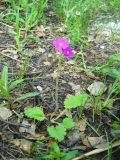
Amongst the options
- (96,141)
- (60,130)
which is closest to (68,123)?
(60,130)

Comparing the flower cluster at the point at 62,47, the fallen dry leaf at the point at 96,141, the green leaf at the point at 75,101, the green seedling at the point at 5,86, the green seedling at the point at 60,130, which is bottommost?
the fallen dry leaf at the point at 96,141

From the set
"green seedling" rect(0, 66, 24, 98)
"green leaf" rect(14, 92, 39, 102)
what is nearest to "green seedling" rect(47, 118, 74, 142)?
"green leaf" rect(14, 92, 39, 102)

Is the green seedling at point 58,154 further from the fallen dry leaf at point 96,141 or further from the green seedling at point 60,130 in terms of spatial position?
the fallen dry leaf at point 96,141

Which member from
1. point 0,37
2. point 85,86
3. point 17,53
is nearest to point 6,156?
point 85,86

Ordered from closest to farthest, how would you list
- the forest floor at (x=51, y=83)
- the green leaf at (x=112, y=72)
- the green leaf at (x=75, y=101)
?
the forest floor at (x=51, y=83), the green leaf at (x=75, y=101), the green leaf at (x=112, y=72)

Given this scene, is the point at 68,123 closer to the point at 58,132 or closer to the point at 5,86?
the point at 58,132

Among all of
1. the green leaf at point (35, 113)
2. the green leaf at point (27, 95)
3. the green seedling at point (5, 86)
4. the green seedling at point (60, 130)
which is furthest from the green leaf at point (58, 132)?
the green seedling at point (5, 86)

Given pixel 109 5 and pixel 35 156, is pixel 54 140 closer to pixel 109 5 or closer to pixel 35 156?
pixel 35 156
